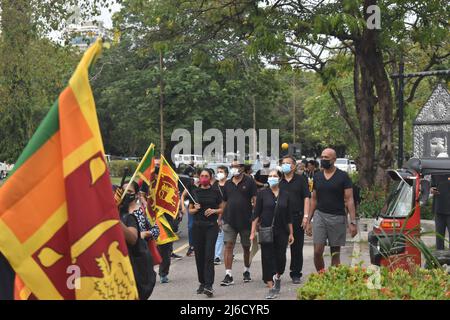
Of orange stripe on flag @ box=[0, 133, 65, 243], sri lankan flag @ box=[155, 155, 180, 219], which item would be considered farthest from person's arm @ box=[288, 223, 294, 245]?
orange stripe on flag @ box=[0, 133, 65, 243]

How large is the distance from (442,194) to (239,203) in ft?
9.05

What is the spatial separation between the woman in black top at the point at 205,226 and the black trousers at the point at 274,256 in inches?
25.6

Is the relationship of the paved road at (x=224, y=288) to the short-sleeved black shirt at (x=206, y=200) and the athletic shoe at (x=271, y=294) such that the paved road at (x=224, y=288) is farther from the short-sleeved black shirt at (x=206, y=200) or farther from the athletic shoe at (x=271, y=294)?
the short-sleeved black shirt at (x=206, y=200)

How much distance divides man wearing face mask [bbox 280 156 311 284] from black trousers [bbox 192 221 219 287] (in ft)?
3.79

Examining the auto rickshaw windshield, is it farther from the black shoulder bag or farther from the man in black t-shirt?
the black shoulder bag

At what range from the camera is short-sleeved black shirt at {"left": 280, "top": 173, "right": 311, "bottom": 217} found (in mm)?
10664

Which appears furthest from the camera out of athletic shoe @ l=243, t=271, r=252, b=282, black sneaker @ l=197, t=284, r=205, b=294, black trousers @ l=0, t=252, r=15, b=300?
athletic shoe @ l=243, t=271, r=252, b=282

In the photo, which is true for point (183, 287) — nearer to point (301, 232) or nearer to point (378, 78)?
point (301, 232)

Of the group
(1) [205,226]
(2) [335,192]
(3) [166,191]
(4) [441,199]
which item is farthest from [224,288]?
(4) [441,199]

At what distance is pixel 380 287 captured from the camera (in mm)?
5152

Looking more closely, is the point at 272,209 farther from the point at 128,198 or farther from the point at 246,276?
the point at 128,198

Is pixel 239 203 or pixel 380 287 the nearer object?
pixel 380 287

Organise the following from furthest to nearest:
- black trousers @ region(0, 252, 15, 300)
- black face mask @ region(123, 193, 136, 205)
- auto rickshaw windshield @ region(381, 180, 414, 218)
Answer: auto rickshaw windshield @ region(381, 180, 414, 218), black face mask @ region(123, 193, 136, 205), black trousers @ region(0, 252, 15, 300)
